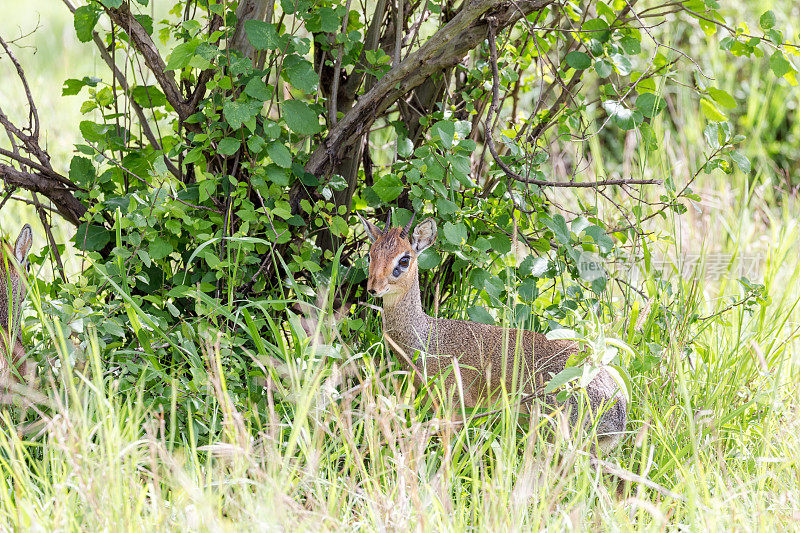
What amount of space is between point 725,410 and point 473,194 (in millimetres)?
1211

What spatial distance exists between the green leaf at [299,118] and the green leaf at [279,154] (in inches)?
3.1

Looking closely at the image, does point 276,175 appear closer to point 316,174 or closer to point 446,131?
point 316,174

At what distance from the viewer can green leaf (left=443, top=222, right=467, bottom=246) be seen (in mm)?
2871

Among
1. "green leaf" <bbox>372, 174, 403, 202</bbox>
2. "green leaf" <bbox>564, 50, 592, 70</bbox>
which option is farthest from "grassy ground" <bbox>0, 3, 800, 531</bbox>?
"green leaf" <bbox>564, 50, 592, 70</bbox>

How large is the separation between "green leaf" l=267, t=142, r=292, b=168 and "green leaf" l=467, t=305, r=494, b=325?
0.92m

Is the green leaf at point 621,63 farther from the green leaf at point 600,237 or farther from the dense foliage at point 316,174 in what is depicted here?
the green leaf at point 600,237

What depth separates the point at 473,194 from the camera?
10.8ft

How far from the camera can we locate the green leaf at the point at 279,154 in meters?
2.92

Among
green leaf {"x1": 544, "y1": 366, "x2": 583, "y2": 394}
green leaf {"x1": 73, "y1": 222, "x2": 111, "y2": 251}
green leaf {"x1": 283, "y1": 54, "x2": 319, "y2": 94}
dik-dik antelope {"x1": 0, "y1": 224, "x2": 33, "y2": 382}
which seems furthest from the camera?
green leaf {"x1": 73, "y1": 222, "x2": 111, "y2": 251}

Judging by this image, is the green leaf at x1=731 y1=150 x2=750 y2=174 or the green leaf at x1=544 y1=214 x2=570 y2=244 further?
the green leaf at x1=544 y1=214 x2=570 y2=244

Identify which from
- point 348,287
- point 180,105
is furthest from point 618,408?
point 180,105

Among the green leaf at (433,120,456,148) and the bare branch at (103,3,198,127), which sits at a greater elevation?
the bare branch at (103,3,198,127)

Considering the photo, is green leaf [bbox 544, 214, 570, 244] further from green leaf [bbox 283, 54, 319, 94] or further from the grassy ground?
green leaf [bbox 283, 54, 319, 94]

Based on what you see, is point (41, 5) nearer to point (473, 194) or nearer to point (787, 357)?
point (473, 194)
